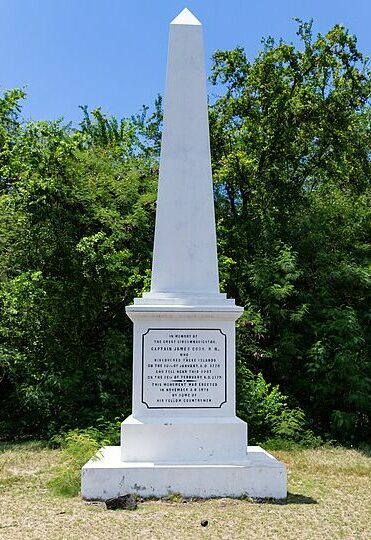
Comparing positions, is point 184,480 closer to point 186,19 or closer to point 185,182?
point 185,182

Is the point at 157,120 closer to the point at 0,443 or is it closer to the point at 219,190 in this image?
the point at 219,190

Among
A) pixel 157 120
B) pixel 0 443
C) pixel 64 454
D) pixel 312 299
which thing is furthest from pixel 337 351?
pixel 157 120

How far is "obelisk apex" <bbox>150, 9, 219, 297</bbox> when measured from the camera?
7242 mm

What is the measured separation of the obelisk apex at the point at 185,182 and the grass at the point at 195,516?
2367 mm

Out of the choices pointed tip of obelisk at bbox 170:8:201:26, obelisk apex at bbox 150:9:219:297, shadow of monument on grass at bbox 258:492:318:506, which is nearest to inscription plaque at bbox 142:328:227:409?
obelisk apex at bbox 150:9:219:297

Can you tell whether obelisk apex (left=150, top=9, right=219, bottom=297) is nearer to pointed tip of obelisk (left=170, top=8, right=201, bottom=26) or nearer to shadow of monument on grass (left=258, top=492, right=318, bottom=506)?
pointed tip of obelisk (left=170, top=8, right=201, bottom=26)

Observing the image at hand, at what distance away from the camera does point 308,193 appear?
16.0m

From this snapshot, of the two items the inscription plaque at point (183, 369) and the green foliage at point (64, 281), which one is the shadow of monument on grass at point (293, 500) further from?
the green foliage at point (64, 281)

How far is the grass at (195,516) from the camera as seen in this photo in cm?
508

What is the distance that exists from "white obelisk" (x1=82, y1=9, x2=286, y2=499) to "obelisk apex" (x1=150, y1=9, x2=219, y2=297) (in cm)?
1

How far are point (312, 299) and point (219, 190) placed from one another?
383cm

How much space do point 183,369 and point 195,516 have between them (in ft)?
5.56

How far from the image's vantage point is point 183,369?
22.6 feet

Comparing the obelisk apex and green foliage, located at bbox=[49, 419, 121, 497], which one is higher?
the obelisk apex
